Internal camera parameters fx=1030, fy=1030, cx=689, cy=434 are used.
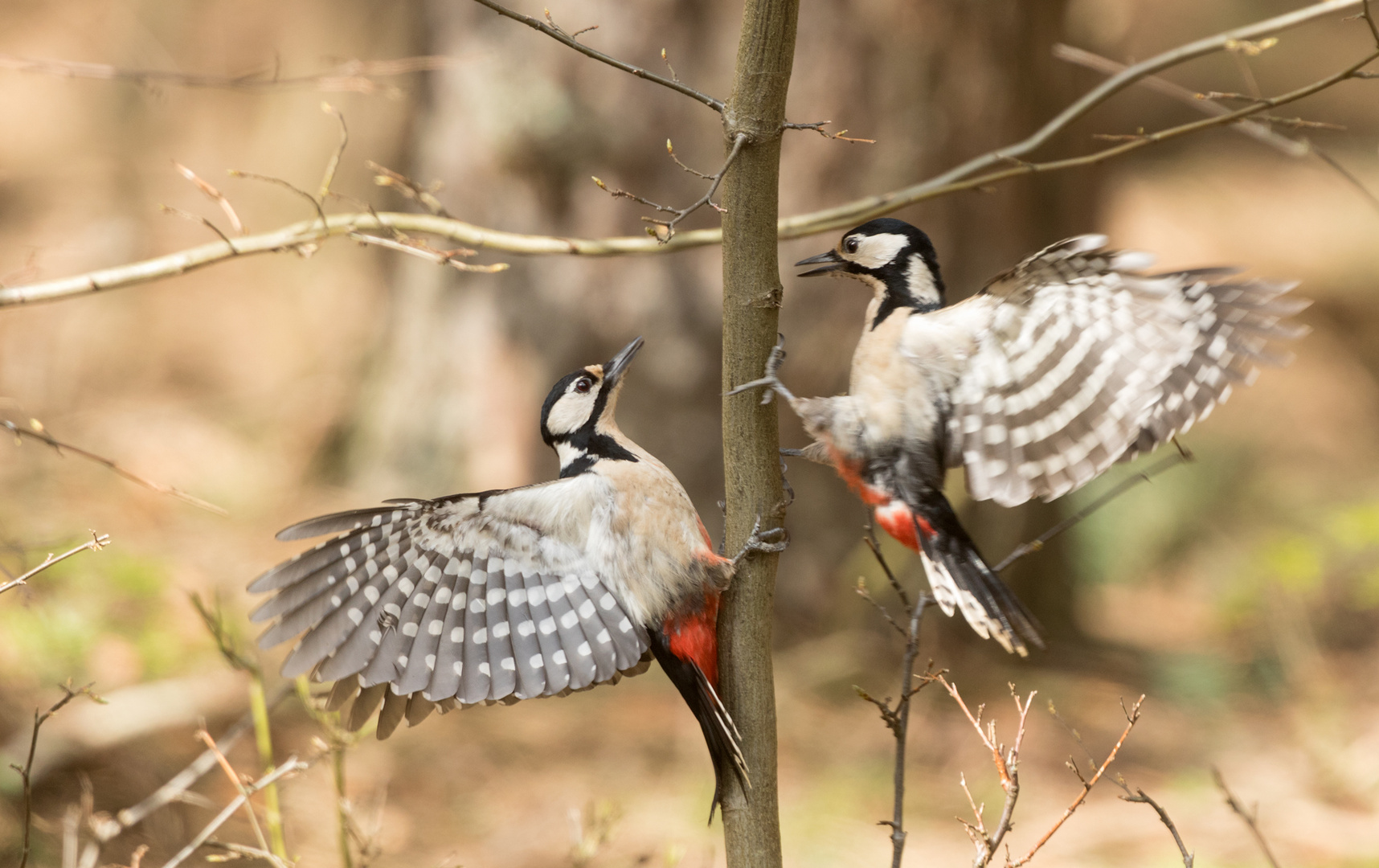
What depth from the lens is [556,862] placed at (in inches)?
146

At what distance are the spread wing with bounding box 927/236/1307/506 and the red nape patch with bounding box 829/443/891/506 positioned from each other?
0.24 m

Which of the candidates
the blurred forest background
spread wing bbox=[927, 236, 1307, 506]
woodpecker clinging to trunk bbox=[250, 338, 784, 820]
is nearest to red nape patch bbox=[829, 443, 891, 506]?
spread wing bbox=[927, 236, 1307, 506]

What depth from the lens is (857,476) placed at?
2.38m

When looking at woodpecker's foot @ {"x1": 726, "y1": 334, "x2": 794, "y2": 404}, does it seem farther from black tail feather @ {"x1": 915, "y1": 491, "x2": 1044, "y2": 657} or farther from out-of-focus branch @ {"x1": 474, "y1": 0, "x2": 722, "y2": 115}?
black tail feather @ {"x1": 915, "y1": 491, "x2": 1044, "y2": 657}

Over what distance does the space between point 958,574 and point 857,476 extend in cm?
33

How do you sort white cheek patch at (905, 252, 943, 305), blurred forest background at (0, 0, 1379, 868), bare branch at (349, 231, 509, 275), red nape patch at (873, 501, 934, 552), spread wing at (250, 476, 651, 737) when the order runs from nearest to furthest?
bare branch at (349, 231, 509, 275) → spread wing at (250, 476, 651, 737) → red nape patch at (873, 501, 934, 552) → white cheek patch at (905, 252, 943, 305) → blurred forest background at (0, 0, 1379, 868)

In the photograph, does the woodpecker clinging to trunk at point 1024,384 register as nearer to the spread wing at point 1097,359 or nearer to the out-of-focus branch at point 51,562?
the spread wing at point 1097,359

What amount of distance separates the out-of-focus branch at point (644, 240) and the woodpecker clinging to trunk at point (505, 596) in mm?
301

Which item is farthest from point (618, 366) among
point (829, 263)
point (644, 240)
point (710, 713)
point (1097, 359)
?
point (1097, 359)

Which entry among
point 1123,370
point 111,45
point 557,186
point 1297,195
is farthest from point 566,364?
point 1297,195

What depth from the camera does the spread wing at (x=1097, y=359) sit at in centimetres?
203

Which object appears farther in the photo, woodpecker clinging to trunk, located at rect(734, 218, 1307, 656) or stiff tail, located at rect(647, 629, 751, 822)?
woodpecker clinging to trunk, located at rect(734, 218, 1307, 656)

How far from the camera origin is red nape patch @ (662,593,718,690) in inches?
80.0

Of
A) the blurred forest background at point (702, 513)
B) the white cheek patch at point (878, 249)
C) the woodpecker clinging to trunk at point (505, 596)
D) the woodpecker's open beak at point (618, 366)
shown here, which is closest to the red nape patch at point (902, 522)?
the woodpecker clinging to trunk at point (505, 596)
